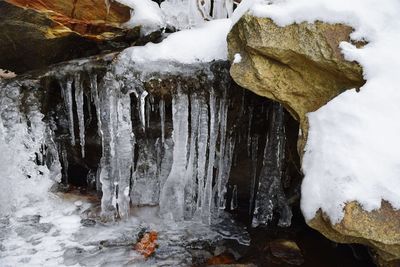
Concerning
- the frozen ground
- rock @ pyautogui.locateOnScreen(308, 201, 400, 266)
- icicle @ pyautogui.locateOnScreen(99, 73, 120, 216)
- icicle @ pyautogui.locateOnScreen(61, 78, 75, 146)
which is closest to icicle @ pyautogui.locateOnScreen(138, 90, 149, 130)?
icicle @ pyautogui.locateOnScreen(99, 73, 120, 216)

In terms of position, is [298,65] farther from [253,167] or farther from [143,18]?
[143,18]

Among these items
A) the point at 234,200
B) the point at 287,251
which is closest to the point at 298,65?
the point at 287,251

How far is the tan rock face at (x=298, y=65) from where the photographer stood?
2930 millimetres

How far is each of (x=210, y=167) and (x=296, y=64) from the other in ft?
4.67

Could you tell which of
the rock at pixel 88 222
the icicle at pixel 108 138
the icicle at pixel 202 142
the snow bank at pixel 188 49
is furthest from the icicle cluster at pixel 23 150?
the icicle at pixel 202 142

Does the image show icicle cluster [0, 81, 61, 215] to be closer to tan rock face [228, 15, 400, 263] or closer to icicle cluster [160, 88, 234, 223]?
icicle cluster [160, 88, 234, 223]

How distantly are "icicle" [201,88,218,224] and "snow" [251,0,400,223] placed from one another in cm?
108

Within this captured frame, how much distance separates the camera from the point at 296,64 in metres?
3.18

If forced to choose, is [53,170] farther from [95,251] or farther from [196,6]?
[196,6]

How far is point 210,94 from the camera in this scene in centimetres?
389

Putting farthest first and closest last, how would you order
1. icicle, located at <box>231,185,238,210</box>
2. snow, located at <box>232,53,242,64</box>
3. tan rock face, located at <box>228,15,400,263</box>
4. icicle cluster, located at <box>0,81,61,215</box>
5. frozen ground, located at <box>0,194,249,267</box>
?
1. icicle, located at <box>231,185,238,210</box>
2. icicle cluster, located at <box>0,81,61,215</box>
3. frozen ground, located at <box>0,194,249,267</box>
4. snow, located at <box>232,53,242,64</box>
5. tan rock face, located at <box>228,15,400,263</box>

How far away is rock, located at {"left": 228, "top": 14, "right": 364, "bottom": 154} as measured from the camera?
2967mm

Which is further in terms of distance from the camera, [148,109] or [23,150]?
[23,150]

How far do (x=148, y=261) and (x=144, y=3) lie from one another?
2.63m
